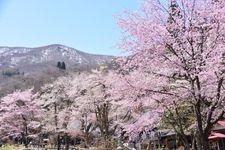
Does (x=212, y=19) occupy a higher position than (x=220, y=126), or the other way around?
(x=212, y=19)

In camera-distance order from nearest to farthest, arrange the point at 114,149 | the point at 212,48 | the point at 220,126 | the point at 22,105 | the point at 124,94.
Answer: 1. the point at 212,48
2. the point at 124,94
3. the point at 114,149
4. the point at 220,126
5. the point at 22,105

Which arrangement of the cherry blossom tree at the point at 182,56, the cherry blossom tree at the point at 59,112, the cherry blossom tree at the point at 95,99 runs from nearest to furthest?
1. the cherry blossom tree at the point at 182,56
2. the cherry blossom tree at the point at 95,99
3. the cherry blossom tree at the point at 59,112

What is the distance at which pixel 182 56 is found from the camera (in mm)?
10578

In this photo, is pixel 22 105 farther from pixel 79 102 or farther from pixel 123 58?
pixel 123 58

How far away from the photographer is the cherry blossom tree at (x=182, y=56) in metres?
10.4

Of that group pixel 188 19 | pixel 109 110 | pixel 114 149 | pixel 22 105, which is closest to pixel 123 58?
pixel 188 19

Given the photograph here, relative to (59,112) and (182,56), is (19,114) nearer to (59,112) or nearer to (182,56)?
(59,112)

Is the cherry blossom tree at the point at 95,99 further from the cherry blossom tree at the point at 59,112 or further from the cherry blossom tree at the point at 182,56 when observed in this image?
the cherry blossom tree at the point at 182,56

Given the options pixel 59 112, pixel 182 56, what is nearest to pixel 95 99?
pixel 59 112

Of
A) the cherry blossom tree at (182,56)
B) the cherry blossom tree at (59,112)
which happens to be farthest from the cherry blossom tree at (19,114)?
the cherry blossom tree at (182,56)

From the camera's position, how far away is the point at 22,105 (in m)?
42.5

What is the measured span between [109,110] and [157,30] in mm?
24519

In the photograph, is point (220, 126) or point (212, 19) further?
point (220, 126)

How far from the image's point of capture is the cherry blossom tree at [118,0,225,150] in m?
10.4
